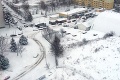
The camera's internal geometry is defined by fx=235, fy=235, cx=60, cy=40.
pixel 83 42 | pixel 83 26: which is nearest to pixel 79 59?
pixel 83 42

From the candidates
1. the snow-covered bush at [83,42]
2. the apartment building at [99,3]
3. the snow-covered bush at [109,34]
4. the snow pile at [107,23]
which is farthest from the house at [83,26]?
the apartment building at [99,3]

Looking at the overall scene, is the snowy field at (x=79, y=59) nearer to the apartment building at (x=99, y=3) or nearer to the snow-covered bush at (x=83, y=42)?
the snow-covered bush at (x=83, y=42)

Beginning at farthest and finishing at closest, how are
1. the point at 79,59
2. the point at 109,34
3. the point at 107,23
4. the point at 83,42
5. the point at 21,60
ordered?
the point at 107,23 → the point at 109,34 → the point at 83,42 → the point at 21,60 → the point at 79,59

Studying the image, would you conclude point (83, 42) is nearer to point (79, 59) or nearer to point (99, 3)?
point (79, 59)

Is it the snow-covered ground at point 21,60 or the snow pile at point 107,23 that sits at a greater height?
the snow pile at point 107,23

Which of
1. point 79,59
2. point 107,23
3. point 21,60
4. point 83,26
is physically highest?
point 107,23

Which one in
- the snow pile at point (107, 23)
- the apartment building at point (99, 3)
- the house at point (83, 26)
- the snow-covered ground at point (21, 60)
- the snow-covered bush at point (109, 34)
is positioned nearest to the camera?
the snow-covered ground at point (21, 60)

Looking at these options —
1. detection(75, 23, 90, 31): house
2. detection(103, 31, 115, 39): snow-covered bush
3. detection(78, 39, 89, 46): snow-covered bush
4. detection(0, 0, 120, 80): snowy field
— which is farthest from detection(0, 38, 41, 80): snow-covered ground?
detection(103, 31, 115, 39): snow-covered bush

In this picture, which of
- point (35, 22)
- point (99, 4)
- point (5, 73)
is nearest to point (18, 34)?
point (35, 22)
